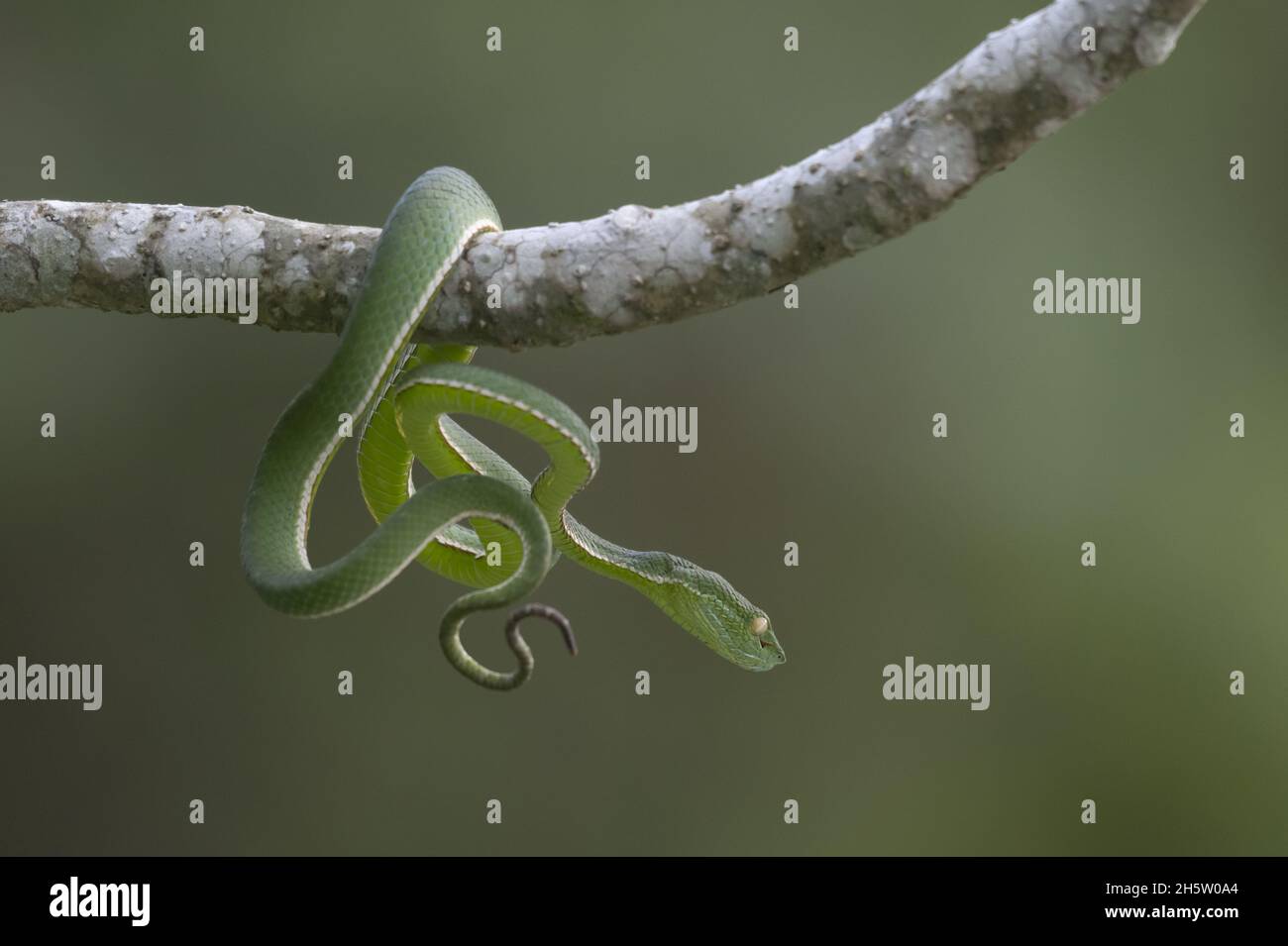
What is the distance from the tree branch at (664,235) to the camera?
5.16ft

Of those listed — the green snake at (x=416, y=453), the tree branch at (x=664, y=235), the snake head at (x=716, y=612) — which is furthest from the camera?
the snake head at (x=716, y=612)

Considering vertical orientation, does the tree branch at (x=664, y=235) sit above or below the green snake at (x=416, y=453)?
above

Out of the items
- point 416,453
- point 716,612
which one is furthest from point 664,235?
point 716,612

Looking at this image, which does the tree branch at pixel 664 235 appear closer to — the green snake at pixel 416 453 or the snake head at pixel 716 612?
the green snake at pixel 416 453

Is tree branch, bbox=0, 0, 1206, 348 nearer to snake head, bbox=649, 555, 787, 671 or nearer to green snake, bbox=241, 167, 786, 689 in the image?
green snake, bbox=241, 167, 786, 689

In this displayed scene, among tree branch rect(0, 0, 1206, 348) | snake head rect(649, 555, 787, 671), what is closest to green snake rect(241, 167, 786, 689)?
tree branch rect(0, 0, 1206, 348)

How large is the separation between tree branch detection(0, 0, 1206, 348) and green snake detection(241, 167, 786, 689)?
8 cm

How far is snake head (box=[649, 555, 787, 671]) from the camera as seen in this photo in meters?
2.19

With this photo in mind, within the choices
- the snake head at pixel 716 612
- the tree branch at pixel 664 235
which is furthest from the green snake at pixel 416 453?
the snake head at pixel 716 612

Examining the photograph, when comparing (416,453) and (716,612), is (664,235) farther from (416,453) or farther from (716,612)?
(716,612)

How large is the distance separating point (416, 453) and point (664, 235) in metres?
0.53

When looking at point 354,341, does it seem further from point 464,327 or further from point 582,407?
point 582,407

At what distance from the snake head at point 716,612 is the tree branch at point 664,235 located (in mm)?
529

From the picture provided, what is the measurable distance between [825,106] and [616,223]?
3.10 meters
